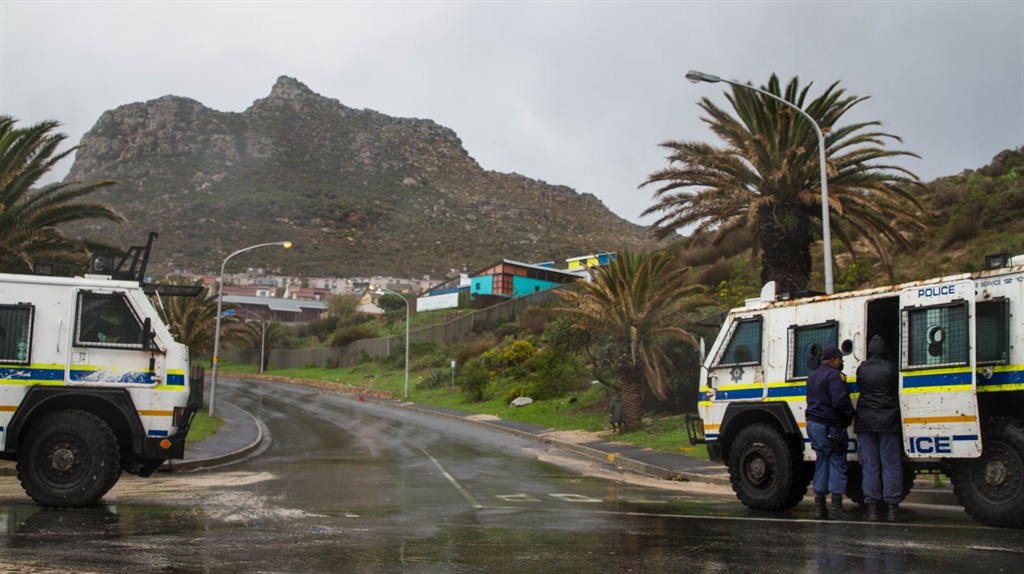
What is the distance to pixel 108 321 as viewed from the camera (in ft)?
34.6

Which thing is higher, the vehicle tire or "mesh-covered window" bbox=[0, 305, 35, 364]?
"mesh-covered window" bbox=[0, 305, 35, 364]

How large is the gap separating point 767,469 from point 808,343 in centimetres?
169

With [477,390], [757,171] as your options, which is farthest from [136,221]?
[757,171]

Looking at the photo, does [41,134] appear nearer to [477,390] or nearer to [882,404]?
[882,404]

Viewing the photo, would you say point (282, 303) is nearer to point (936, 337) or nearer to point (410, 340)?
point (410, 340)

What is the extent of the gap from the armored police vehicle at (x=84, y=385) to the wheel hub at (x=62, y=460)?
1 cm

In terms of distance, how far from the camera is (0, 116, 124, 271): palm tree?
20.1 metres

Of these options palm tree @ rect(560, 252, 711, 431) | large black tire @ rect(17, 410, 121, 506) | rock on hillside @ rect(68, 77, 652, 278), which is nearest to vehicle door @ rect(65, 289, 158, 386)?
large black tire @ rect(17, 410, 121, 506)

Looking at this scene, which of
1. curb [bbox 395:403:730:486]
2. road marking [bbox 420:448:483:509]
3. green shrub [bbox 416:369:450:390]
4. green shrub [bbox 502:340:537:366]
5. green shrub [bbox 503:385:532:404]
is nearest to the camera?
road marking [bbox 420:448:483:509]

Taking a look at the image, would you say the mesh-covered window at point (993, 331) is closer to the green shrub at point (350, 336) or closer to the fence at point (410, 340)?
the fence at point (410, 340)

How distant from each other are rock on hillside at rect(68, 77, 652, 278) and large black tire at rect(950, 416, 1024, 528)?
304 ft

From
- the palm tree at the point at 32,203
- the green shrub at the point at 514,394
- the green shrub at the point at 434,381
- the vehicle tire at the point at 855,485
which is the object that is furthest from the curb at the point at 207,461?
the green shrub at the point at 434,381

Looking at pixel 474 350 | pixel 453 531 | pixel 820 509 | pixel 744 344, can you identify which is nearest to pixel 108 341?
pixel 453 531

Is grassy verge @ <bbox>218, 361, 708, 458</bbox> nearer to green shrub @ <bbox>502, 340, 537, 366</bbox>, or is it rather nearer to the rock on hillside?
green shrub @ <bbox>502, 340, 537, 366</bbox>
